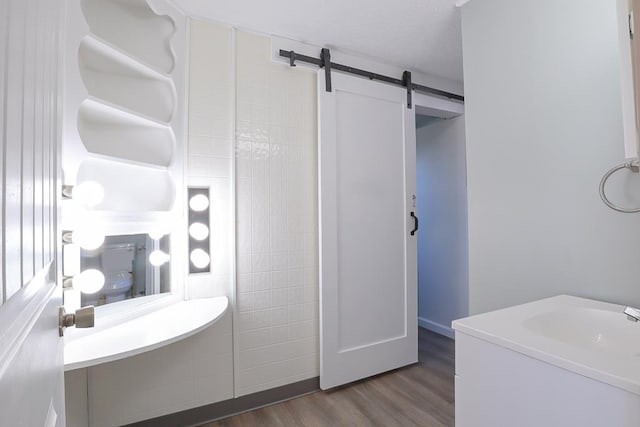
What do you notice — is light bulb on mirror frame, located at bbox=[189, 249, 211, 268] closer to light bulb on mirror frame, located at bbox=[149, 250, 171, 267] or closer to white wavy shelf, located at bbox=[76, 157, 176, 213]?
light bulb on mirror frame, located at bbox=[149, 250, 171, 267]

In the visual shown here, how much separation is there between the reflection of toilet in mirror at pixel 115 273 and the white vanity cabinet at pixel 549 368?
5.00ft

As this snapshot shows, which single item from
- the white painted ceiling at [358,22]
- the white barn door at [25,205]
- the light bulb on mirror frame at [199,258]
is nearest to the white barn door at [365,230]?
the white painted ceiling at [358,22]

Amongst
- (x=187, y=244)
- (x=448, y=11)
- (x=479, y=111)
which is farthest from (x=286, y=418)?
(x=448, y=11)

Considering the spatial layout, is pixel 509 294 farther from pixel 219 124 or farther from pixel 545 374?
pixel 219 124

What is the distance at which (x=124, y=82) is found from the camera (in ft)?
5.10

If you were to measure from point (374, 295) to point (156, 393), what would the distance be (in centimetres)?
147

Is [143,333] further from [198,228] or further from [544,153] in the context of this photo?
[544,153]

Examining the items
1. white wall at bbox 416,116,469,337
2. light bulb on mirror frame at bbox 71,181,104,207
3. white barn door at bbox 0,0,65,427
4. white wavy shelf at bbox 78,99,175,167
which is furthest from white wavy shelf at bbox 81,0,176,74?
white wall at bbox 416,116,469,337

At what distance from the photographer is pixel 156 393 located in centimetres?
165

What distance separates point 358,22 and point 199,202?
1431 mm

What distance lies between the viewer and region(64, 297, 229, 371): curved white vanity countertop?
1136 millimetres

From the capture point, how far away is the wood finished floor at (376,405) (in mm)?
1759

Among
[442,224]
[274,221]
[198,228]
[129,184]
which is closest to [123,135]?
[129,184]

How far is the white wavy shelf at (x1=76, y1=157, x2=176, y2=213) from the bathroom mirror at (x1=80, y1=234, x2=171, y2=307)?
157mm
